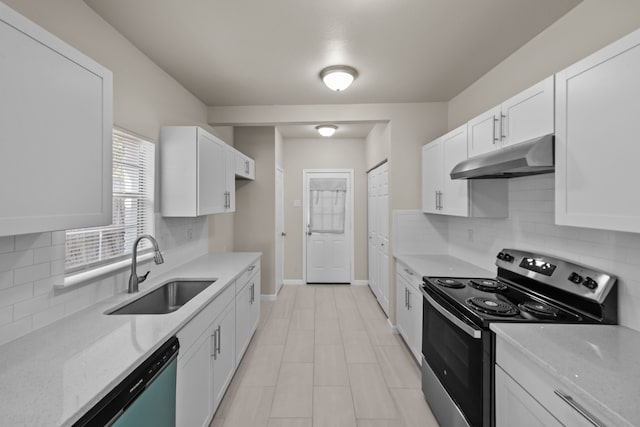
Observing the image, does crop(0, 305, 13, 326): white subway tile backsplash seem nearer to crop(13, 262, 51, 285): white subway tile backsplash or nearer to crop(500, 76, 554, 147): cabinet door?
crop(13, 262, 51, 285): white subway tile backsplash

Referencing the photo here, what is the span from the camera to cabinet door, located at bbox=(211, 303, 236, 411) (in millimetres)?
2029

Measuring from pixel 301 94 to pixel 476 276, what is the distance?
242 centimetres

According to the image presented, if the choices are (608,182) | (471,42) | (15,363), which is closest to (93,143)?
(15,363)

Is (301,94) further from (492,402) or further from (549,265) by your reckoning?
(492,402)

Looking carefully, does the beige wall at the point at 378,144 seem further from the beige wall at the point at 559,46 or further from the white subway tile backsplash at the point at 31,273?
the white subway tile backsplash at the point at 31,273

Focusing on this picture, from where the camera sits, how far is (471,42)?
2.14 m

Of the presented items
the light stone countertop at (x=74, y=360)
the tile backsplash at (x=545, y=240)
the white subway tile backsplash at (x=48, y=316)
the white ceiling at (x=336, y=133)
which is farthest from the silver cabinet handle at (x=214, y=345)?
the white ceiling at (x=336, y=133)

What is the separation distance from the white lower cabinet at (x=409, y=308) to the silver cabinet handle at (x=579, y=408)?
151 centimetres

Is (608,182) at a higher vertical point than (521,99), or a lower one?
lower

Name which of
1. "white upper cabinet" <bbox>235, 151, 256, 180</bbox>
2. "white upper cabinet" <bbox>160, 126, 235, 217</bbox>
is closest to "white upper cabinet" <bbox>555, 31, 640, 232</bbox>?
"white upper cabinet" <bbox>160, 126, 235, 217</bbox>

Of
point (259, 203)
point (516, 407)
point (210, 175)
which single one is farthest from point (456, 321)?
point (259, 203)

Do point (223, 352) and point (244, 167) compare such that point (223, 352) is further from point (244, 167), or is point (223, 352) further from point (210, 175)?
point (244, 167)

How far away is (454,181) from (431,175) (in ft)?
1.60

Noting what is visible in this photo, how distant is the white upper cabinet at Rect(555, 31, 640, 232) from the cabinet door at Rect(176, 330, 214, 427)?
206cm
